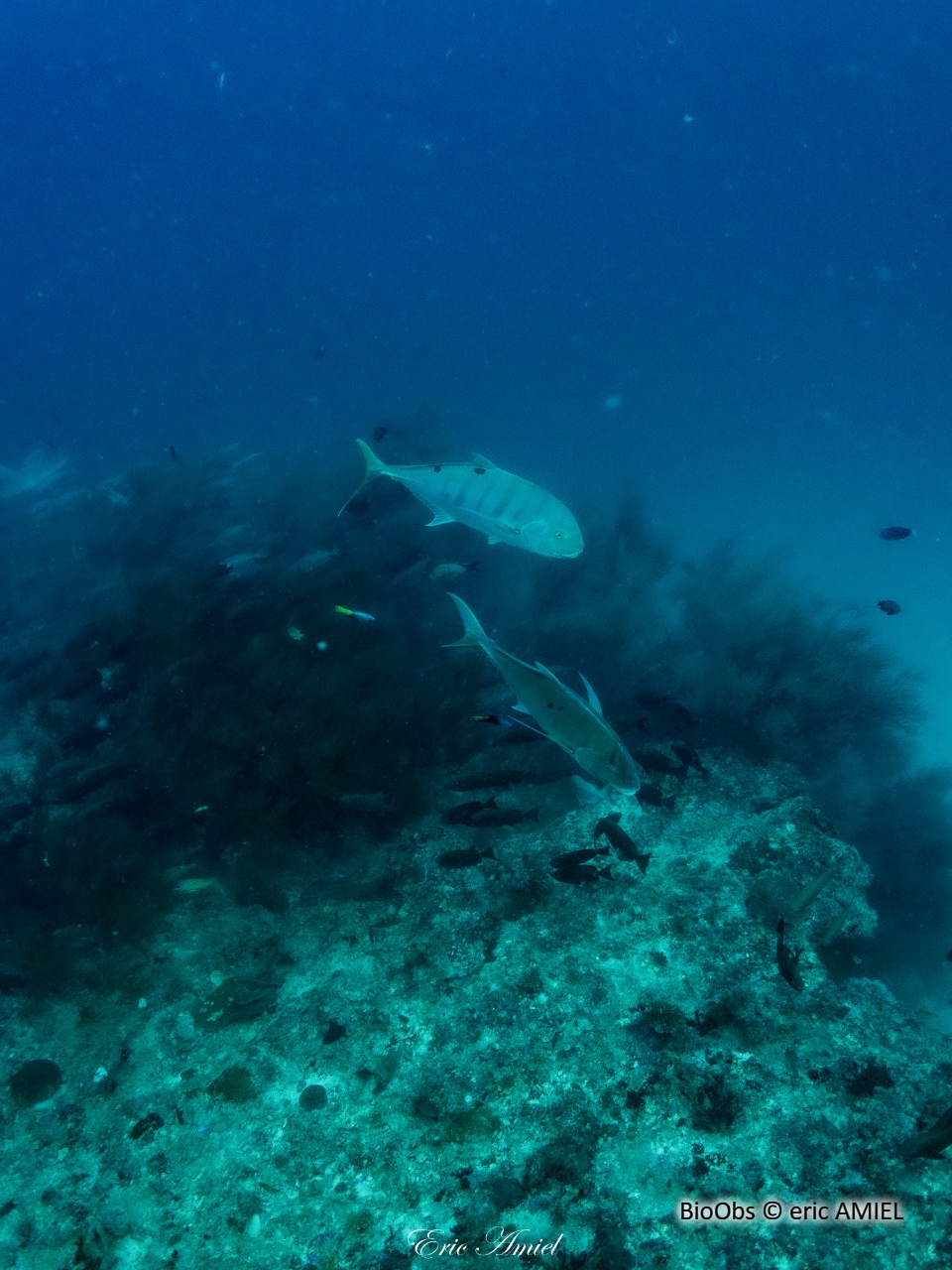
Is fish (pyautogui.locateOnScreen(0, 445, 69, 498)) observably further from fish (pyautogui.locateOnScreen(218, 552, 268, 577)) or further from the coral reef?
the coral reef

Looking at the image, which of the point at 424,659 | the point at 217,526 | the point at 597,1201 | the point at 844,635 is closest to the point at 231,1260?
the point at 597,1201

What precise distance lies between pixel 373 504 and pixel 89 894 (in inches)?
373

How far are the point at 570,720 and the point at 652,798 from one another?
306cm

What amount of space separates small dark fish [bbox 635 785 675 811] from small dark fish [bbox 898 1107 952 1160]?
265 centimetres

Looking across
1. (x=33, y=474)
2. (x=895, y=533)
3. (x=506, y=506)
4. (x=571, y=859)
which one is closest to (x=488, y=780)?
(x=571, y=859)

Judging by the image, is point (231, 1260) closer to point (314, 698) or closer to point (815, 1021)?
point (815, 1021)

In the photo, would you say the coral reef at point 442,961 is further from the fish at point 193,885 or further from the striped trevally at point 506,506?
the striped trevally at point 506,506

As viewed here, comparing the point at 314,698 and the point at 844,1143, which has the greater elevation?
the point at 844,1143

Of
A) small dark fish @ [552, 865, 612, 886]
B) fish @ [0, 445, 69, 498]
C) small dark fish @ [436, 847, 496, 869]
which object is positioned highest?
small dark fish @ [552, 865, 612, 886]

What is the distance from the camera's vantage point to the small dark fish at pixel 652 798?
533cm

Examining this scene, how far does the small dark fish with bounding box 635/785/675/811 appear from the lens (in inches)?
210

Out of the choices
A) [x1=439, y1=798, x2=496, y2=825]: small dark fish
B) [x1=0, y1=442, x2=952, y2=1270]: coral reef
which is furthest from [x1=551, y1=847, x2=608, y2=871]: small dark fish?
[x1=439, y1=798, x2=496, y2=825]: small dark fish

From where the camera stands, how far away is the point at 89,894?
5227 mm

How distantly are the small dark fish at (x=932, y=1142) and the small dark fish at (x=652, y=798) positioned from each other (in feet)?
8.70
